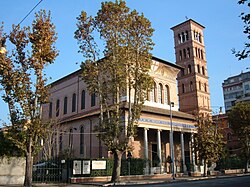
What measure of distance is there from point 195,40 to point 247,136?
941 inches

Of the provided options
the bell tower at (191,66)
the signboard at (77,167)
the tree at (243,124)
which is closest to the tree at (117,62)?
the signboard at (77,167)

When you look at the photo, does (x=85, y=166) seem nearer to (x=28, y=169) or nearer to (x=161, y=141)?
(x=28, y=169)

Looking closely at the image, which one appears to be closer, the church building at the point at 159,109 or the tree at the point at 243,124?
the church building at the point at 159,109

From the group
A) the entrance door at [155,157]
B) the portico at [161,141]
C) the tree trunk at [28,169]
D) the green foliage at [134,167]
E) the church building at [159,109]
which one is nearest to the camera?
the tree trunk at [28,169]

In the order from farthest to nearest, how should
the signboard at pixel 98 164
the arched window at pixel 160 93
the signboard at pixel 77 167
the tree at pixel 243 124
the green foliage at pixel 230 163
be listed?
the green foliage at pixel 230 163, the arched window at pixel 160 93, the tree at pixel 243 124, the signboard at pixel 98 164, the signboard at pixel 77 167

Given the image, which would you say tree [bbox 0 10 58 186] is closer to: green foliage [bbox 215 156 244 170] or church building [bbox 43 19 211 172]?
church building [bbox 43 19 211 172]

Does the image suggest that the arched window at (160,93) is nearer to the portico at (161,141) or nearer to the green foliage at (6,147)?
the portico at (161,141)

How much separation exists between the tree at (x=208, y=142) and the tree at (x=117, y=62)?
46.7ft

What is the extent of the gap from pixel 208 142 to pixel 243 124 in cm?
963

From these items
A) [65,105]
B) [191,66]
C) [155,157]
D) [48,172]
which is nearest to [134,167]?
[155,157]

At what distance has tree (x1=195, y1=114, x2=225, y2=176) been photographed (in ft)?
118

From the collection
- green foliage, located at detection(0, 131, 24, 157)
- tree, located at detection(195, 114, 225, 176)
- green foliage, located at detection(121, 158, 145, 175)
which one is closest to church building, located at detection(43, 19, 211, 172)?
green foliage, located at detection(121, 158, 145, 175)

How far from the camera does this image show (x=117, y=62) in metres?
24.8

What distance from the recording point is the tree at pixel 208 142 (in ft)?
118
